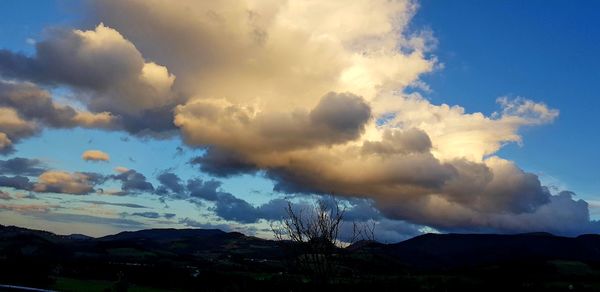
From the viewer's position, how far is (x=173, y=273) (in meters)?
129

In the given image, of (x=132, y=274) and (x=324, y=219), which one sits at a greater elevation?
(x=324, y=219)

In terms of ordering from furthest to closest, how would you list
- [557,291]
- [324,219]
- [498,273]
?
[498,273], [557,291], [324,219]

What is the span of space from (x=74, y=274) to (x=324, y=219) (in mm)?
107048

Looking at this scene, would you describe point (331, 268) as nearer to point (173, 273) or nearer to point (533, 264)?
point (173, 273)

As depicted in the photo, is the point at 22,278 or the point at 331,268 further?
the point at 22,278

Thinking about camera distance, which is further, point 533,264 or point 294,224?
point 533,264

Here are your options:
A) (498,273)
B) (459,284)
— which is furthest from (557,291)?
(498,273)

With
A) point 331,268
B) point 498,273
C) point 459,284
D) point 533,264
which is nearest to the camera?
point 331,268

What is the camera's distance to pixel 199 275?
419 ft

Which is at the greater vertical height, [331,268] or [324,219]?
[324,219]

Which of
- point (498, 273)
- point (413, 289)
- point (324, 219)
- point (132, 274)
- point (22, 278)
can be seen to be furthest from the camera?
point (498, 273)

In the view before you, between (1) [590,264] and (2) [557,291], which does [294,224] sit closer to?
(2) [557,291]

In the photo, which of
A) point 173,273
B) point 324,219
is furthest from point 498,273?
point 324,219

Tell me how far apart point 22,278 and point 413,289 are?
60.5 m
